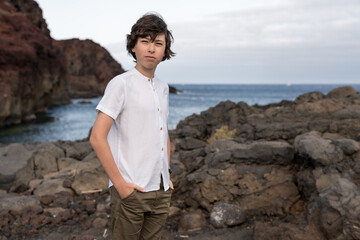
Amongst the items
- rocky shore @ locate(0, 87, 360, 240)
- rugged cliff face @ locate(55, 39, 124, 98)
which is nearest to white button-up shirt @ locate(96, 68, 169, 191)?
rocky shore @ locate(0, 87, 360, 240)

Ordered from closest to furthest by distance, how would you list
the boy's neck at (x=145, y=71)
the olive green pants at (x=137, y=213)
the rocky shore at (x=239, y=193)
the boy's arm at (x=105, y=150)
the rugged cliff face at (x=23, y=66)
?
1. the boy's arm at (x=105, y=150)
2. the olive green pants at (x=137, y=213)
3. the boy's neck at (x=145, y=71)
4. the rocky shore at (x=239, y=193)
5. the rugged cliff face at (x=23, y=66)

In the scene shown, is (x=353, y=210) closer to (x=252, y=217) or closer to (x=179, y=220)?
(x=252, y=217)

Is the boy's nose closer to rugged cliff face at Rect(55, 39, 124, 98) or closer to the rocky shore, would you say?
the rocky shore

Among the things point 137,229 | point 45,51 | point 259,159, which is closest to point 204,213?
point 259,159

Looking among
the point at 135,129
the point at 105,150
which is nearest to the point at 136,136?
the point at 135,129

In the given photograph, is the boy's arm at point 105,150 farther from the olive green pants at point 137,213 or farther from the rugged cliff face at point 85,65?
the rugged cliff face at point 85,65

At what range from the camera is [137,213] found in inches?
88.4

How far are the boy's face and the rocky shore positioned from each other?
2583 millimetres

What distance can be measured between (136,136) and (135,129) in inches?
1.9

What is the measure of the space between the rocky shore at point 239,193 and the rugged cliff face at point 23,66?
23.1 m

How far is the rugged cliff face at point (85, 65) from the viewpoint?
86375 mm

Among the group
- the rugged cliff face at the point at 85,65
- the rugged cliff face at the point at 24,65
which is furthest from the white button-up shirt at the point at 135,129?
the rugged cliff face at the point at 85,65

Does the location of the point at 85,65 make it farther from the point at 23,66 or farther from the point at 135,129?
the point at 135,129

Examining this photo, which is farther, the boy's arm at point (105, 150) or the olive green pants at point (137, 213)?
the olive green pants at point (137, 213)
